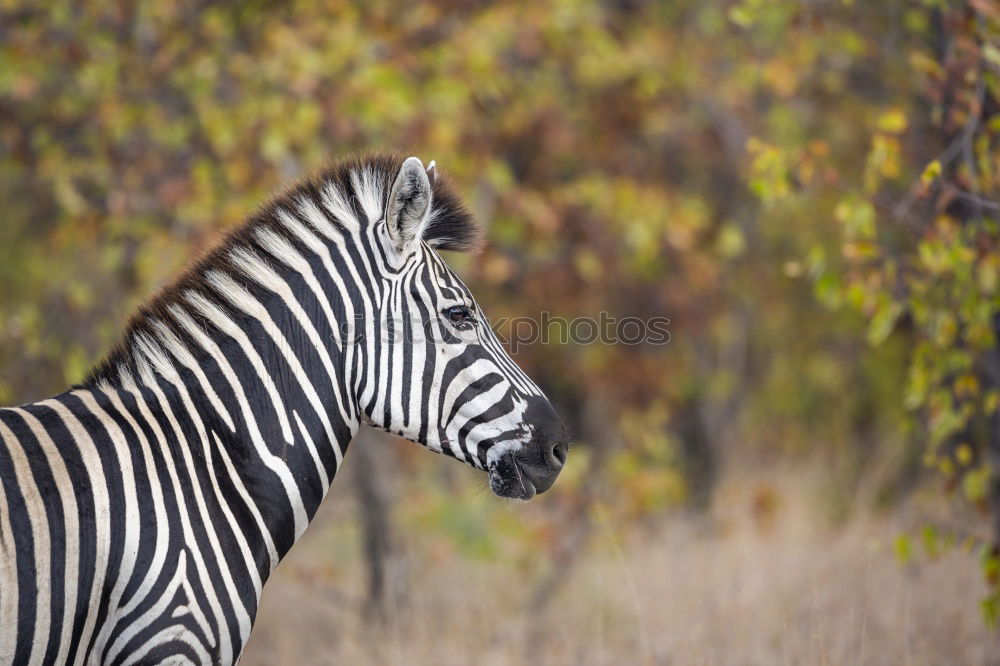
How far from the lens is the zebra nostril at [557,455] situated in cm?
337

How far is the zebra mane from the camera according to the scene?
3281 millimetres

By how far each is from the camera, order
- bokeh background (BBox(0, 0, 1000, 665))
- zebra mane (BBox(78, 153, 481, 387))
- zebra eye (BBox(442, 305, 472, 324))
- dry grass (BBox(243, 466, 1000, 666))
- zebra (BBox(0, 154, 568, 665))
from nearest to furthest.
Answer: zebra (BBox(0, 154, 568, 665))
zebra mane (BBox(78, 153, 481, 387))
zebra eye (BBox(442, 305, 472, 324))
bokeh background (BBox(0, 0, 1000, 665))
dry grass (BBox(243, 466, 1000, 666))

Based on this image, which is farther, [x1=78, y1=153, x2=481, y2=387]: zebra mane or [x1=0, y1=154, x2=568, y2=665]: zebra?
[x1=78, y1=153, x2=481, y2=387]: zebra mane

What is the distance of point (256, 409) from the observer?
3.31m

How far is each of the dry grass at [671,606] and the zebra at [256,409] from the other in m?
1.99

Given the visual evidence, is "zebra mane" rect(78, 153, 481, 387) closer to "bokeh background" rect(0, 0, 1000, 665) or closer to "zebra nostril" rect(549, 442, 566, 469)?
"bokeh background" rect(0, 0, 1000, 665)

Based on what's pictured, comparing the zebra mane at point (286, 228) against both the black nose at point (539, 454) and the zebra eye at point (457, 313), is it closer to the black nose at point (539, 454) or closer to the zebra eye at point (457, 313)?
the zebra eye at point (457, 313)

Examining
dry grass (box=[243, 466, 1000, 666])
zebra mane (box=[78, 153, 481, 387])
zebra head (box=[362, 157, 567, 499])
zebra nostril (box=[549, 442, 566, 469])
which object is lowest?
dry grass (box=[243, 466, 1000, 666])

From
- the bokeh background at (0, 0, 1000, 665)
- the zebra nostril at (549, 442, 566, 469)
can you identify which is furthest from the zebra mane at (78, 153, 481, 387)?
the zebra nostril at (549, 442, 566, 469)

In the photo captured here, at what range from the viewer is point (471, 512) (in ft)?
29.6

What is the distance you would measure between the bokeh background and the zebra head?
1.57 feet

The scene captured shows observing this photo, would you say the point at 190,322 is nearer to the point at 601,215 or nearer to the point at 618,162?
the point at 601,215

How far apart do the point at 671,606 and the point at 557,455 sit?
4262mm

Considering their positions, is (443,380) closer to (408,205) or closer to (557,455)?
(557,455)
